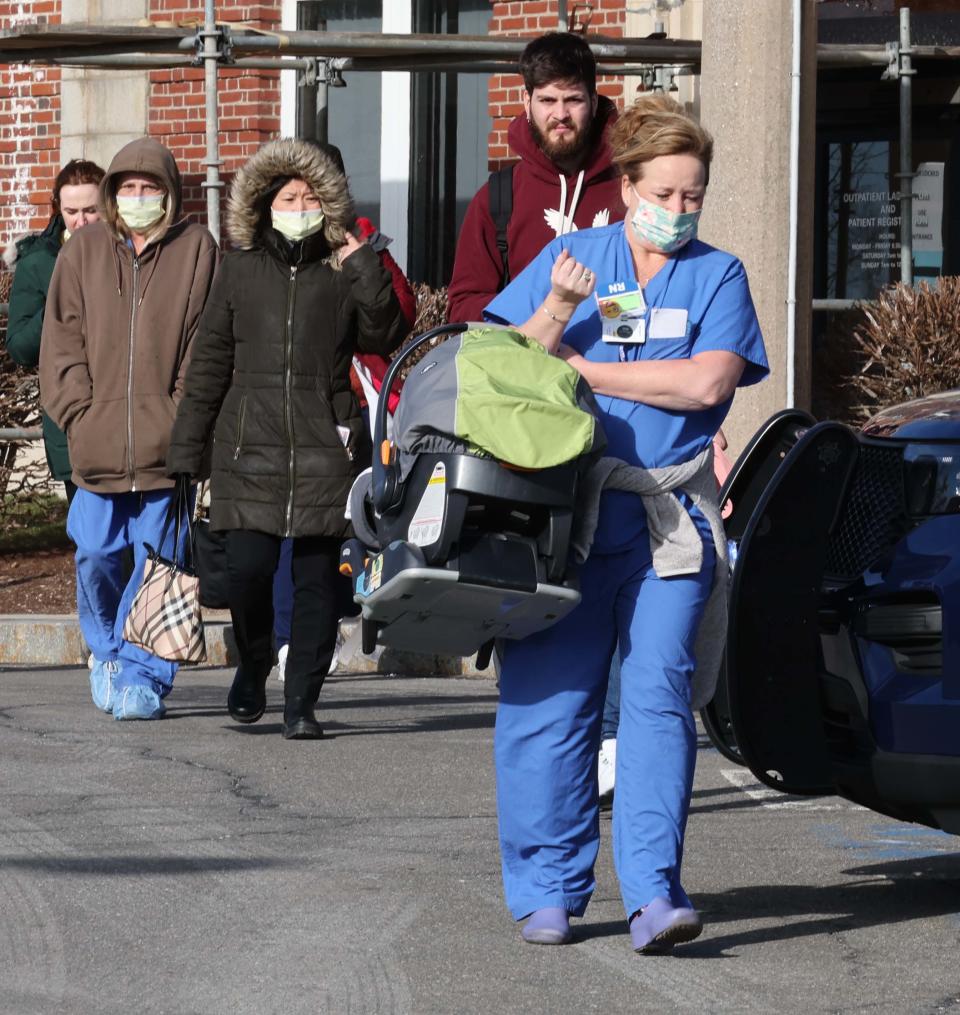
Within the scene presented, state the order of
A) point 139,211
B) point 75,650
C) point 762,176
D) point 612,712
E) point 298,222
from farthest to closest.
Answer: point 75,650
point 762,176
point 139,211
point 298,222
point 612,712

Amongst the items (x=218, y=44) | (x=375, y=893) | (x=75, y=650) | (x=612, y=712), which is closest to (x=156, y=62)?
(x=218, y=44)

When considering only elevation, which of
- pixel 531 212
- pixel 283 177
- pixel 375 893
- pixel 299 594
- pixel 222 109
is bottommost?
pixel 375 893

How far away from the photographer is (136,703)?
8539mm

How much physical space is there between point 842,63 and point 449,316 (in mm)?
6448

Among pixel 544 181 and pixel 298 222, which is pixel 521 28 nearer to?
pixel 298 222

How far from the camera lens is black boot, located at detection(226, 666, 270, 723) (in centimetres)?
826

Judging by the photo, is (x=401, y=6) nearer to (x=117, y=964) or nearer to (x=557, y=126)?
(x=557, y=126)

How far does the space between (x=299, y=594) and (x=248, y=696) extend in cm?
41

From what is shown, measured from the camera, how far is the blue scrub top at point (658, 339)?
5.15 meters

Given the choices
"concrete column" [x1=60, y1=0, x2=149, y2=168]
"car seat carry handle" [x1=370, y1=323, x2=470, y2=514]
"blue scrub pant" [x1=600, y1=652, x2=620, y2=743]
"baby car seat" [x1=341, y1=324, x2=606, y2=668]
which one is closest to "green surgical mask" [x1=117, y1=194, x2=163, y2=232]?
"blue scrub pant" [x1=600, y1=652, x2=620, y2=743]

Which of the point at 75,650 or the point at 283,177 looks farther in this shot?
the point at 75,650

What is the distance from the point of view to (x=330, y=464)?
26.5 feet

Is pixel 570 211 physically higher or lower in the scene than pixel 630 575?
higher

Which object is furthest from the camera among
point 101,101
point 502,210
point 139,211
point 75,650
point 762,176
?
point 101,101
